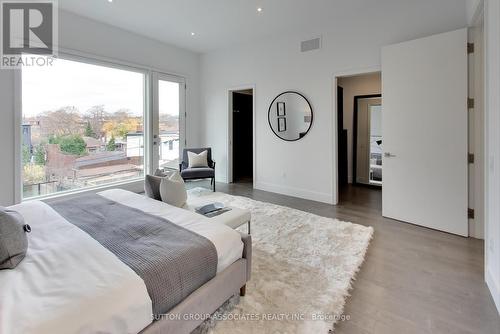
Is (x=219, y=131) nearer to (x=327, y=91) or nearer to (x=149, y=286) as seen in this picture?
(x=327, y=91)

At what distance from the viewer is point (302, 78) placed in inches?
179

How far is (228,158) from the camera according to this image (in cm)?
591

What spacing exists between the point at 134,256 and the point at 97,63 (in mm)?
4254

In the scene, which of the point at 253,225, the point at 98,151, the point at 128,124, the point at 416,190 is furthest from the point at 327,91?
the point at 98,151

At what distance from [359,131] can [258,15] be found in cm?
332

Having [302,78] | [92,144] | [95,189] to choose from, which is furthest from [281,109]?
[95,189]

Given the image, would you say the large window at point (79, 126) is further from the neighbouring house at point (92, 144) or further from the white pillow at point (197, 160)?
the white pillow at point (197, 160)

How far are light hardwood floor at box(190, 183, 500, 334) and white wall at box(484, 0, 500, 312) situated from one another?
198mm

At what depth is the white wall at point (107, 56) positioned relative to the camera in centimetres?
343

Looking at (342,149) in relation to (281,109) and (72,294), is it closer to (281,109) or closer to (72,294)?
(281,109)

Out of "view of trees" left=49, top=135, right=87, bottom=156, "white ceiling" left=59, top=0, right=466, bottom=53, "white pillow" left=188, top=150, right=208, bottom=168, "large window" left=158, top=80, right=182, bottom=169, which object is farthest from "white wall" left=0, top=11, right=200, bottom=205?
"white pillow" left=188, top=150, right=208, bottom=168

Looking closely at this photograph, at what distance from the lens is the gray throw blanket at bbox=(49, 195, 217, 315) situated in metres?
1.28

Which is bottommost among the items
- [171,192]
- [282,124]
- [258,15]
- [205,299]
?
[205,299]

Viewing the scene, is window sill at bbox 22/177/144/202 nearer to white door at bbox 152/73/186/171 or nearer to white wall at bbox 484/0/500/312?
white door at bbox 152/73/186/171
